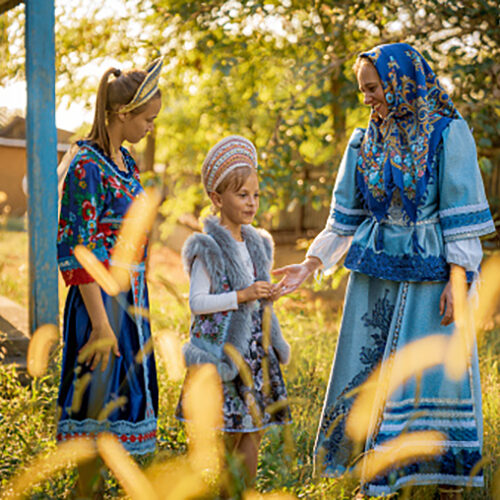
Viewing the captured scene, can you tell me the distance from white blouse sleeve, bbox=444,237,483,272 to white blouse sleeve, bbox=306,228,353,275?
0.53 meters

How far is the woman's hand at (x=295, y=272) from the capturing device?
9.31 ft

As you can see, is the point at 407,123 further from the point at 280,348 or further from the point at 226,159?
the point at 280,348

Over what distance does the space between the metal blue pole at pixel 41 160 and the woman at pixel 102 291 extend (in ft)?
5.01

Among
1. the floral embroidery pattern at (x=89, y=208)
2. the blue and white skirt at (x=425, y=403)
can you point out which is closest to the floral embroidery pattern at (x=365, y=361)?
the blue and white skirt at (x=425, y=403)

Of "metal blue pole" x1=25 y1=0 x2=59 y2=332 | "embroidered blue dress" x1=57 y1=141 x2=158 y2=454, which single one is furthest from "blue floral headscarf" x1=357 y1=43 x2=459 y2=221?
"metal blue pole" x1=25 y1=0 x2=59 y2=332

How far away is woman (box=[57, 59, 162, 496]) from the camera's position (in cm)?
239

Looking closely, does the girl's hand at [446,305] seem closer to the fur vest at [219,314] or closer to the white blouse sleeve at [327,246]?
the white blouse sleeve at [327,246]

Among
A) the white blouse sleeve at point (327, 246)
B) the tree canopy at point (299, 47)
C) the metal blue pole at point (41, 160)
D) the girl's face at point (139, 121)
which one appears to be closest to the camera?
the girl's face at point (139, 121)

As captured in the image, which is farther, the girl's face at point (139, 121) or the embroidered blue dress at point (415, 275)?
the embroidered blue dress at point (415, 275)

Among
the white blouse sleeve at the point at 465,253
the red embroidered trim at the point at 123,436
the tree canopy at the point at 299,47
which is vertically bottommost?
the red embroidered trim at the point at 123,436

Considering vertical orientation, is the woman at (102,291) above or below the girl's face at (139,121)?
below

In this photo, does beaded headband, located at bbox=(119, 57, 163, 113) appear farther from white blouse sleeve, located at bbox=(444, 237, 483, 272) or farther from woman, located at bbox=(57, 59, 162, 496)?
white blouse sleeve, located at bbox=(444, 237, 483, 272)

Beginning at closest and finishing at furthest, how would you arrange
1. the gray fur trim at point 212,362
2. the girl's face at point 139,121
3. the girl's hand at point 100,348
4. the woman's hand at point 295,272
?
the girl's hand at point 100,348 < the girl's face at point 139,121 < the gray fur trim at point 212,362 < the woman's hand at point 295,272

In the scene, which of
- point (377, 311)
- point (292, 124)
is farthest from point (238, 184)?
point (292, 124)
